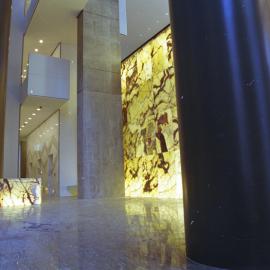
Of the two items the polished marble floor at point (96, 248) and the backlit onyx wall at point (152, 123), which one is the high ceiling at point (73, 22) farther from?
the polished marble floor at point (96, 248)

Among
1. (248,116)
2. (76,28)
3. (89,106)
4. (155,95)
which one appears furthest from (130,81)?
(248,116)

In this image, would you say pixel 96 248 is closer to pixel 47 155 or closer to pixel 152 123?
pixel 152 123

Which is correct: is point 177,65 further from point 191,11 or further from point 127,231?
point 127,231

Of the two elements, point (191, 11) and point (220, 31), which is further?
point (191, 11)

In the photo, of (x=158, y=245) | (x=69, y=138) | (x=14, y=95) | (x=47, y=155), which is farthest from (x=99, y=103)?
(x=158, y=245)

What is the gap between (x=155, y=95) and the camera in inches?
573

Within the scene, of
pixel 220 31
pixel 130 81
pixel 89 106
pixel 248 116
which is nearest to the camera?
pixel 248 116

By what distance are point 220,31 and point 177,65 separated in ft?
1.38

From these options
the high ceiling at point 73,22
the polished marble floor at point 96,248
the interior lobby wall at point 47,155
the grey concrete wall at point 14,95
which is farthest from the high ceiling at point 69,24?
the polished marble floor at point 96,248

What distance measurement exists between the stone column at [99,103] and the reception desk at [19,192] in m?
3.43

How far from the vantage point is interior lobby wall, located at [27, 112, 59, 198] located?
16484mm

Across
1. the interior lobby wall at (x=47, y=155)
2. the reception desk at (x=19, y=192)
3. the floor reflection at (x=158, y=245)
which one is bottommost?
the floor reflection at (x=158, y=245)

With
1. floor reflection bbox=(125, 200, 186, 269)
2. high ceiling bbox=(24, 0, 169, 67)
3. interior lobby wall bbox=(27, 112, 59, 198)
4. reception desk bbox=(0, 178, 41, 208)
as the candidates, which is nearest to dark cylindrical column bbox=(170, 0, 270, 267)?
floor reflection bbox=(125, 200, 186, 269)

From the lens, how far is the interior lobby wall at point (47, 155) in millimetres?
16484
